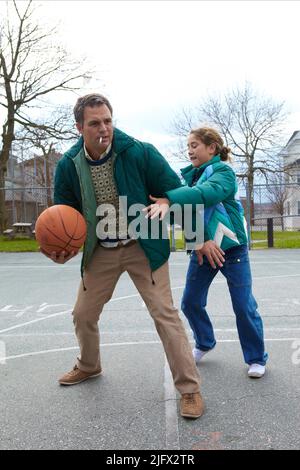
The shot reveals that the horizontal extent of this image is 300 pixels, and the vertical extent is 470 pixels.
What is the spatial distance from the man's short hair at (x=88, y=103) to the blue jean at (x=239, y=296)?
4.52 ft

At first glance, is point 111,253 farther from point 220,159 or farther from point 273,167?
point 273,167

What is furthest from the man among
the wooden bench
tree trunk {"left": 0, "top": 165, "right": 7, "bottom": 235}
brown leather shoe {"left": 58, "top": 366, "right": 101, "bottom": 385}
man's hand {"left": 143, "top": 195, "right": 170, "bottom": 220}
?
tree trunk {"left": 0, "top": 165, "right": 7, "bottom": 235}

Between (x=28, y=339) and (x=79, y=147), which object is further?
(x=28, y=339)

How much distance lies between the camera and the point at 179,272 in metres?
10.7

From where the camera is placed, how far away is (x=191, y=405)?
3133 millimetres

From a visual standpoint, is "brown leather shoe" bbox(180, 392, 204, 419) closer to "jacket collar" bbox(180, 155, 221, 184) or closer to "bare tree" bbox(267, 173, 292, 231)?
"jacket collar" bbox(180, 155, 221, 184)

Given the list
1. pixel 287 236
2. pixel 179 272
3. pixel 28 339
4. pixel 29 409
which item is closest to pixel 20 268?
pixel 179 272

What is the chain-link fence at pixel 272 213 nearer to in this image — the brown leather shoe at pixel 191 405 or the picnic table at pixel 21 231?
the picnic table at pixel 21 231

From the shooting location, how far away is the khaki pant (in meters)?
3.21

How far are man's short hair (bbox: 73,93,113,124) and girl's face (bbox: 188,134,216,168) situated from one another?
0.78 metres

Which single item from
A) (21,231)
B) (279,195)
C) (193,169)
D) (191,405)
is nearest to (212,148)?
(193,169)

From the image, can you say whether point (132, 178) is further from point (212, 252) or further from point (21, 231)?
point (21, 231)

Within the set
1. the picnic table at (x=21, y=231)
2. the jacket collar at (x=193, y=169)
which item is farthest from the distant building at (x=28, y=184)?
the jacket collar at (x=193, y=169)

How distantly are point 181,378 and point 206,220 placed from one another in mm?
1145
